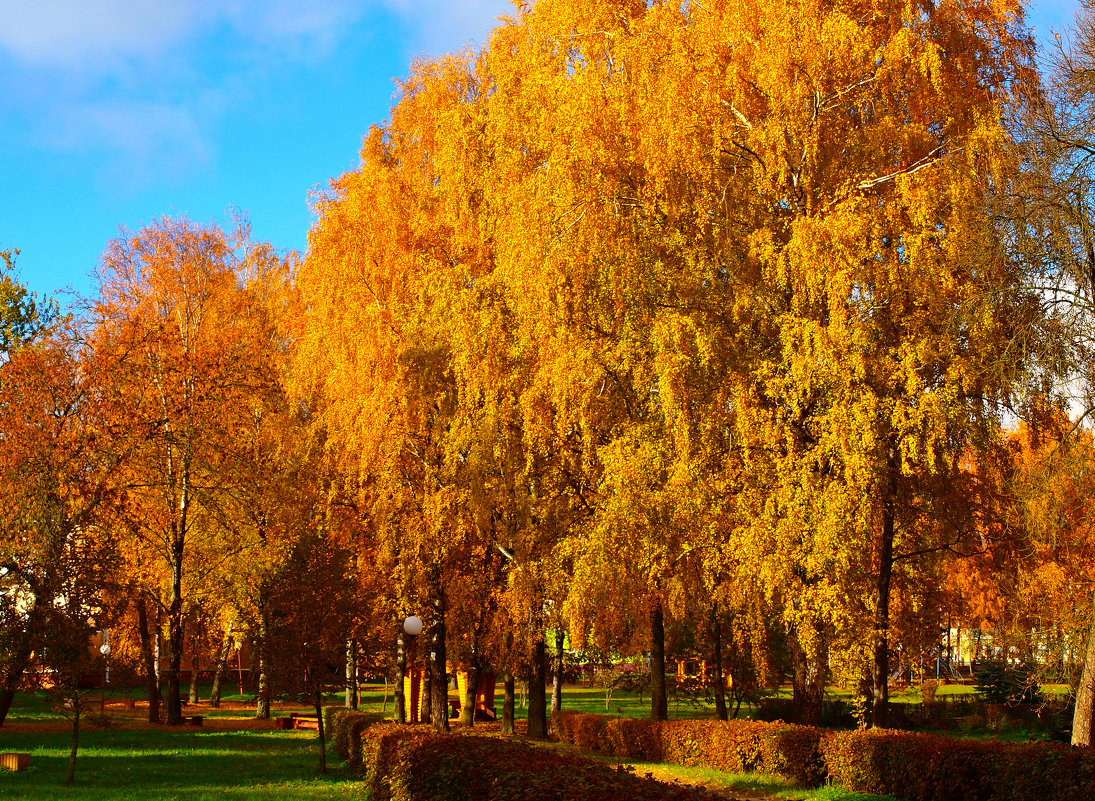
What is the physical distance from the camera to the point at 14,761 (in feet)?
55.4

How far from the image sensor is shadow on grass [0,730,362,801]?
46.4 feet

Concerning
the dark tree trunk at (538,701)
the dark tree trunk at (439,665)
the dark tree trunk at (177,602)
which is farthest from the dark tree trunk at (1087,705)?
the dark tree trunk at (177,602)

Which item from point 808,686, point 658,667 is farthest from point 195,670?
point 808,686

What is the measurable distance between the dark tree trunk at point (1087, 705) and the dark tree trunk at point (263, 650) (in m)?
12.8

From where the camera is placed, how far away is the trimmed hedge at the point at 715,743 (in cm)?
1491

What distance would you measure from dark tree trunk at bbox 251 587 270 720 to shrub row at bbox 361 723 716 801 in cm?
620

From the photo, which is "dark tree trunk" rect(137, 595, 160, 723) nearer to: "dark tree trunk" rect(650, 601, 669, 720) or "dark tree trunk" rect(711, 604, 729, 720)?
"dark tree trunk" rect(650, 601, 669, 720)

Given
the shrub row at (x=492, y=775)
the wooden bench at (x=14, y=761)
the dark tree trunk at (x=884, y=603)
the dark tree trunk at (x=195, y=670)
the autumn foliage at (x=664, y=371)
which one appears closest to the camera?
the shrub row at (x=492, y=775)

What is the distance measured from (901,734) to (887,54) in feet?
33.6

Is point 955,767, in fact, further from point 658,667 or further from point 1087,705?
point 658,667

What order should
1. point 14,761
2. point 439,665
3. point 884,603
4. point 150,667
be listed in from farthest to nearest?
point 150,667 < point 439,665 < point 14,761 < point 884,603

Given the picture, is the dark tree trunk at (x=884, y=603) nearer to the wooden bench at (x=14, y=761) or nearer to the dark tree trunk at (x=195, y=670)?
the wooden bench at (x=14, y=761)

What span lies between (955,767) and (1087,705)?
11.6 feet

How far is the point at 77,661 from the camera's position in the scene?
16016 millimetres
